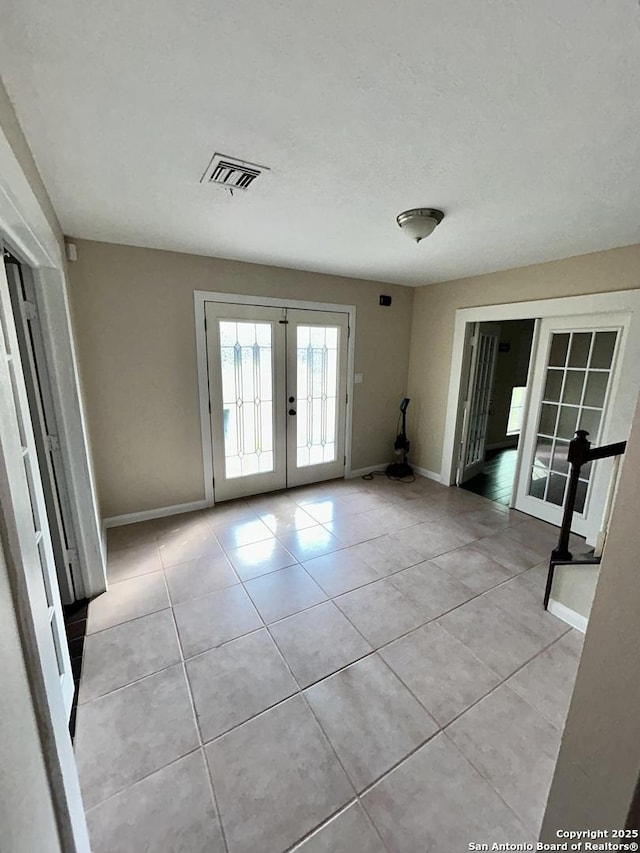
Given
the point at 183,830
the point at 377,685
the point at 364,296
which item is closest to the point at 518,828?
the point at 377,685

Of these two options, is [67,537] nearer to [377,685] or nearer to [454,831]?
[377,685]

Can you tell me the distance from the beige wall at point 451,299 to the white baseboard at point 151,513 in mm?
2752

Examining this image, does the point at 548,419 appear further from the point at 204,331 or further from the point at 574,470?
the point at 204,331

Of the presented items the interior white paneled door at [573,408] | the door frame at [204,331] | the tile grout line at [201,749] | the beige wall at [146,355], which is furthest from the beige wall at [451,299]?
the tile grout line at [201,749]

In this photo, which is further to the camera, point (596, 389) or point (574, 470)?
A: point (596, 389)

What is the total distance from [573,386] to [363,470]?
7.83ft

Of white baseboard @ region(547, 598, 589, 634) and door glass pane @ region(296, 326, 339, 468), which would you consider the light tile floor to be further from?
door glass pane @ region(296, 326, 339, 468)

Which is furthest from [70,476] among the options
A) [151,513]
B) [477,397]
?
[477,397]

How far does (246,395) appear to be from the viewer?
3.44 metres

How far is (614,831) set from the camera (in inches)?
28.5

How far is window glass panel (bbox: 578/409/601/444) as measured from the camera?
2.91 metres

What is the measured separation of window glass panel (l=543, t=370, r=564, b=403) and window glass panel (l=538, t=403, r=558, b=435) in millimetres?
75

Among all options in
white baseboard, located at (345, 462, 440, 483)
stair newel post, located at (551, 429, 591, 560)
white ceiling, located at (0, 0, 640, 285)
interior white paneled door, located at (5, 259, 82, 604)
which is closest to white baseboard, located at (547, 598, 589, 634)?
stair newel post, located at (551, 429, 591, 560)

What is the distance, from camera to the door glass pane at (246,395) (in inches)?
130
